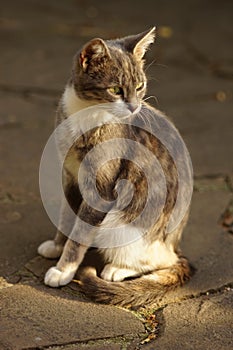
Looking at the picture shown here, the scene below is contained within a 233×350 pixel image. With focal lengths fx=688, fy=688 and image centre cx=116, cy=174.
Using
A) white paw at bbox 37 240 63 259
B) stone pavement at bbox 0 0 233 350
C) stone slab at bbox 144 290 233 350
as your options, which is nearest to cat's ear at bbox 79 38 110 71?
white paw at bbox 37 240 63 259

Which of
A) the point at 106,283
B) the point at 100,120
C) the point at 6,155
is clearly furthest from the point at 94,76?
the point at 6,155

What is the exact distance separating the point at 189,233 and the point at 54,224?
2.37 feet

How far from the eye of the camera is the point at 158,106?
201 inches

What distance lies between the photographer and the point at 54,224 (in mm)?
3605

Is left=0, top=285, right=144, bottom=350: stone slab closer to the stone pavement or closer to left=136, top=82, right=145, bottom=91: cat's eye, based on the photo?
the stone pavement

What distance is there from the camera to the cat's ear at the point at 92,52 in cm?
289

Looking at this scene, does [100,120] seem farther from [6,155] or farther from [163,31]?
[163,31]

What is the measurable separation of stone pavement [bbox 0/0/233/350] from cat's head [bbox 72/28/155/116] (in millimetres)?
881

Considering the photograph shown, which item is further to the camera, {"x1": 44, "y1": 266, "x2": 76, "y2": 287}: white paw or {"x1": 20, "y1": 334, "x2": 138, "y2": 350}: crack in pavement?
{"x1": 44, "y1": 266, "x2": 76, "y2": 287}: white paw

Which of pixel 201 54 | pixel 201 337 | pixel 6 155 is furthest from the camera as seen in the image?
pixel 201 54

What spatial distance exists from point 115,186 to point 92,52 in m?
0.60

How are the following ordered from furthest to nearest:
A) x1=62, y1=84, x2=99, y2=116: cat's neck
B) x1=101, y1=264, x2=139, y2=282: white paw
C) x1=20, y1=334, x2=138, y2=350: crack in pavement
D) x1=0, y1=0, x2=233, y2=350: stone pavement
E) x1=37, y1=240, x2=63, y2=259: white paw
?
x1=37, y1=240, x2=63, y2=259: white paw, x1=101, y1=264, x2=139, y2=282: white paw, x1=62, y1=84, x2=99, y2=116: cat's neck, x1=0, y1=0, x2=233, y2=350: stone pavement, x1=20, y1=334, x2=138, y2=350: crack in pavement

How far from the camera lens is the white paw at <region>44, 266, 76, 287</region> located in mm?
3123

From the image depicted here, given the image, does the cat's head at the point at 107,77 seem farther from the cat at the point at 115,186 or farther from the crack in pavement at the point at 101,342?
the crack in pavement at the point at 101,342
